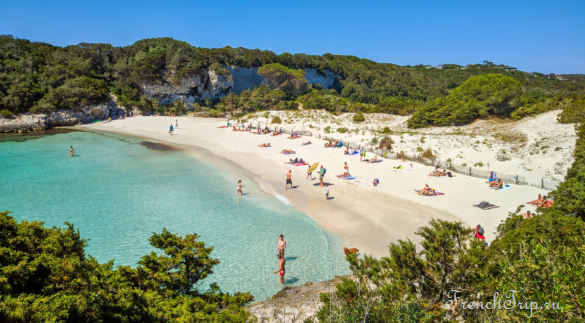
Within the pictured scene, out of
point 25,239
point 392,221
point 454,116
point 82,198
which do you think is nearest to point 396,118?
point 454,116

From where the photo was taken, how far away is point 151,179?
19.4 metres

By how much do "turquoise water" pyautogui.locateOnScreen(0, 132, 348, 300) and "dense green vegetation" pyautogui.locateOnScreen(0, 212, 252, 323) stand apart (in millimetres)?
3326

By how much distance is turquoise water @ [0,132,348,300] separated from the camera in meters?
10.1

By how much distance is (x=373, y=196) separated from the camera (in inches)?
629

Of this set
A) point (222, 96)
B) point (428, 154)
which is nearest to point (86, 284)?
point (428, 154)

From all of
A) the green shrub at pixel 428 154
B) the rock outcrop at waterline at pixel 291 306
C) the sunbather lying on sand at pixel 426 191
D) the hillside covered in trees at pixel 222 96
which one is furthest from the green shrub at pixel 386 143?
the rock outcrop at waterline at pixel 291 306

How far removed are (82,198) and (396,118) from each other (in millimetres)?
35962

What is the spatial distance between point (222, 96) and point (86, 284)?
59023mm

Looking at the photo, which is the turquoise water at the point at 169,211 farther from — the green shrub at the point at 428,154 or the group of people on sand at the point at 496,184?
the green shrub at the point at 428,154

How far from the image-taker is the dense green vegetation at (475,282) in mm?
3125

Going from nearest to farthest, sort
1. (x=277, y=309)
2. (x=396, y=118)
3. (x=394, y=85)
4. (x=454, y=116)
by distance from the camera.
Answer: (x=277, y=309)
(x=454, y=116)
(x=396, y=118)
(x=394, y=85)

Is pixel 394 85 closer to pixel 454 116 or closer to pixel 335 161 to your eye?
pixel 454 116

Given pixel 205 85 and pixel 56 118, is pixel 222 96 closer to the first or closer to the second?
pixel 205 85

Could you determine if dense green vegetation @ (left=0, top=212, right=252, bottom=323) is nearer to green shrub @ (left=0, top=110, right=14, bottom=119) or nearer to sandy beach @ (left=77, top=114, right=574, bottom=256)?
sandy beach @ (left=77, top=114, right=574, bottom=256)
